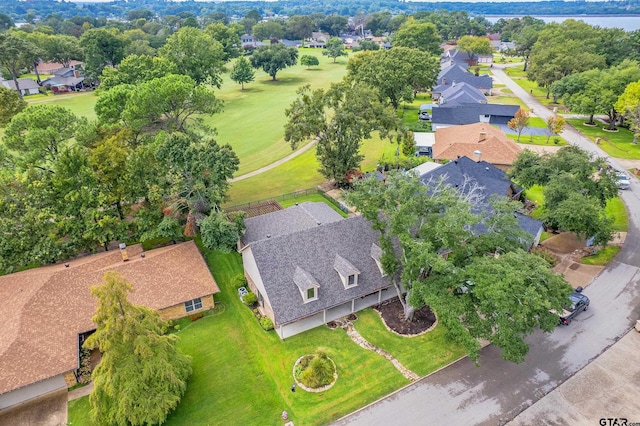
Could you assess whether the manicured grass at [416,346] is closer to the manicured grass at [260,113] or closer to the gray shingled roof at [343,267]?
the gray shingled roof at [343,267]

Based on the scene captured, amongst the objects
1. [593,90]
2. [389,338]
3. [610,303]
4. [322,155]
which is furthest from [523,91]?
[389,338]

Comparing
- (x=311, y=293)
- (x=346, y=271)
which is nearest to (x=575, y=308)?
(x=346, y=271)

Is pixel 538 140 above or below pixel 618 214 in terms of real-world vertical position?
above

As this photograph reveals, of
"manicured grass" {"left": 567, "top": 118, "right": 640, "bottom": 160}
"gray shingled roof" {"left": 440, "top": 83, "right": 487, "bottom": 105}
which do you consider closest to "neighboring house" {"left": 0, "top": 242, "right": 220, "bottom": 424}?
"manicured grass" {"left": 567, "top": 118, "right": 640, "bottom": 160}

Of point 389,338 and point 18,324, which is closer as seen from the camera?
point 18,324

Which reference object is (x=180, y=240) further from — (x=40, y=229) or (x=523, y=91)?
(x=523, y=91)

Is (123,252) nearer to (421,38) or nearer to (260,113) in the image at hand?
(260,113)

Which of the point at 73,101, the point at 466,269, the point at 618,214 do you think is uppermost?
the point at 466,269
